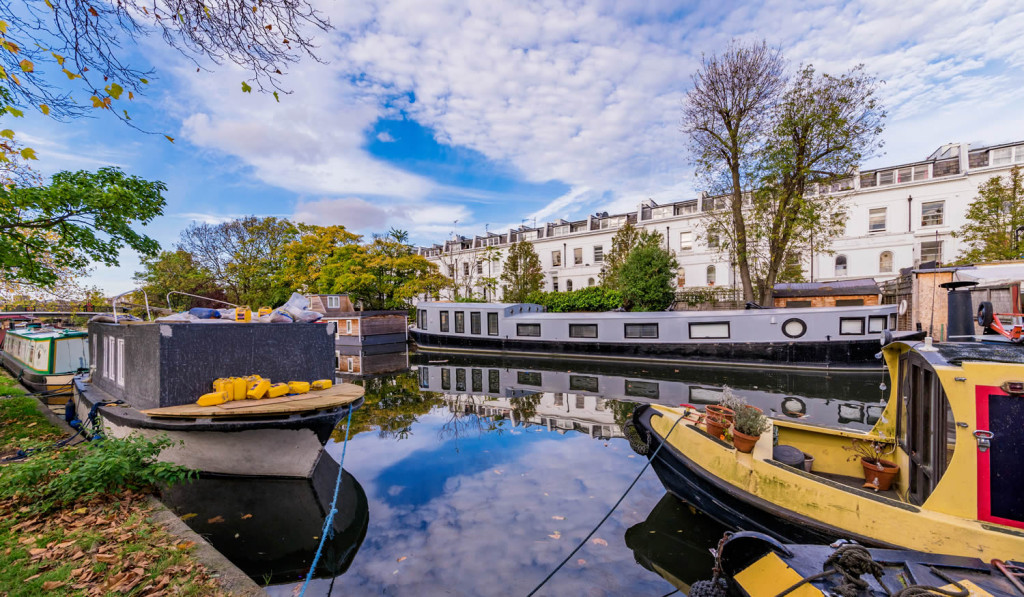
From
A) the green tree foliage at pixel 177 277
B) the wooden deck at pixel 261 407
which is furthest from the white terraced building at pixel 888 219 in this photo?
the green tree foliage at pixel 177 277

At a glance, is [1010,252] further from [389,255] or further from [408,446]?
[389,255]

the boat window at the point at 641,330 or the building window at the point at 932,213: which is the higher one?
the building window at the point at 932,213

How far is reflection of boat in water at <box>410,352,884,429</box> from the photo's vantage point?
10.8 m

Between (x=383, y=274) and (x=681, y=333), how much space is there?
21728 millimetres

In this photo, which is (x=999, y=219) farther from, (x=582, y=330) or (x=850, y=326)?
(x=582, y=330)

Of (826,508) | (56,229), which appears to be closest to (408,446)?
(826,508)

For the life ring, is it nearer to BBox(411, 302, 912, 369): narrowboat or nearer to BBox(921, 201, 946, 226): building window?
BBox(411, 302, 912, 369): narrowboat

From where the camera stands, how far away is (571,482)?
6.35 m

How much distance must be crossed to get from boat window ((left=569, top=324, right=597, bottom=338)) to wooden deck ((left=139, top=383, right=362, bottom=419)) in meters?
15.3

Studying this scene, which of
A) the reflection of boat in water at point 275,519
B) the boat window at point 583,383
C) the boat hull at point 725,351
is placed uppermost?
the boat hull at point 725,351

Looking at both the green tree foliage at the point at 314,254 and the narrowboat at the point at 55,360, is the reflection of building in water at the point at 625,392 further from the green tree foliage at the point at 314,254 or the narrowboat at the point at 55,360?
the green tree foliage at the point at 314,254

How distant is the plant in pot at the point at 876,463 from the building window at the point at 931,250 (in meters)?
31.6

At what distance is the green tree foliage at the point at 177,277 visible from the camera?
3366 cm

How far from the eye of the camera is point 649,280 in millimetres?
24531
